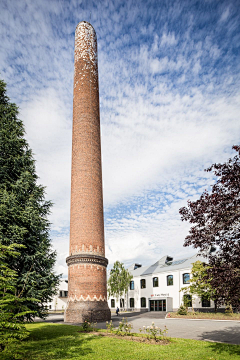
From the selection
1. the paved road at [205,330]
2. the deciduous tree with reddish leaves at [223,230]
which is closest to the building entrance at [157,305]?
the paved road at [205,330]

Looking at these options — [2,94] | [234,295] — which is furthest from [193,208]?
[2,94]

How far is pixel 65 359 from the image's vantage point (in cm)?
905

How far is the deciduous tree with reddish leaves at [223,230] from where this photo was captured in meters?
8.39

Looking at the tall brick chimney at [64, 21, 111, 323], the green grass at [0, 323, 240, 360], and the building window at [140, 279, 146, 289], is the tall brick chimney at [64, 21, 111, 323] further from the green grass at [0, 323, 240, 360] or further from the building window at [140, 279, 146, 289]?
the building window at [140, 279, 146, 289]

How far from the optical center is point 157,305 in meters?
40.2

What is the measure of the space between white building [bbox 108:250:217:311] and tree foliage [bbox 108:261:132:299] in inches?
92.7

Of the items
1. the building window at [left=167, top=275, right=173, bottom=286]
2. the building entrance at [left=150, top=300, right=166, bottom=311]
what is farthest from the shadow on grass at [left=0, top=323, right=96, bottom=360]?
the building window at [left=167, top=275, right=173, bottom=286]

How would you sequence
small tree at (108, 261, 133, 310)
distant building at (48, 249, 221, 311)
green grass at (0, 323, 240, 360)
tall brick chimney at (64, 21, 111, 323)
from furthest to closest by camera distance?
small tree at (108, 261, 133, 310)
distant building at (48, 249, 221, 311)
tall brick chimney at (64, 21, 111, 323)
green grass at (0, 323, 240, 360)

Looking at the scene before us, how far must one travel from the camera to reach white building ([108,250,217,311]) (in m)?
38.7

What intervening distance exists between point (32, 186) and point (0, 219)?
3423mm

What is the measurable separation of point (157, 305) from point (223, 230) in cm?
3574

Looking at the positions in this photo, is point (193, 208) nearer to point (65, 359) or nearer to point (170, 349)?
point (170, 349)

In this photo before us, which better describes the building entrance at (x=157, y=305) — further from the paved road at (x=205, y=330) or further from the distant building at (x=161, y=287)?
the paved road at (x=205, y=330)

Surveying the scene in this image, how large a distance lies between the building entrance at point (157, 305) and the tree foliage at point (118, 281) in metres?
6.75
